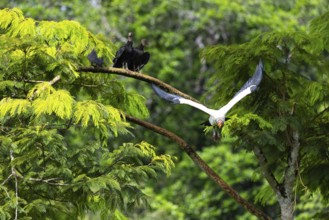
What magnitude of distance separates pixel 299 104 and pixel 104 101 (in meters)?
1.49

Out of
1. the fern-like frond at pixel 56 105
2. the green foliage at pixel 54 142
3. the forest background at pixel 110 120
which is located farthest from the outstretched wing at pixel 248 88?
the fern-like frond at pixel 56 105

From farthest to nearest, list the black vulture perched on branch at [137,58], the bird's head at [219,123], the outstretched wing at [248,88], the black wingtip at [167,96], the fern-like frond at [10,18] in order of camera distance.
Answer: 1. the black vulture perched on branch at [137,58]
2. the black wingtip at [167,96]
3. the outstretched wing at [248,88]
4. the bird's head at [219,123]
5. the fern-like frond at [10,18]

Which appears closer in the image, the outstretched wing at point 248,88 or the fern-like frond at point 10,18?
the fern-like frond at point 10,18

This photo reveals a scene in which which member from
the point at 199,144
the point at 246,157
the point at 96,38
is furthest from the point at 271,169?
the point at 199,144

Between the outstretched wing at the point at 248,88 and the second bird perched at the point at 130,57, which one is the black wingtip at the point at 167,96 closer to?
the second bird perched at the point at 130,57

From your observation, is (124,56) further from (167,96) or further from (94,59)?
(167,96)

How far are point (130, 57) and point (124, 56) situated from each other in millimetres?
58

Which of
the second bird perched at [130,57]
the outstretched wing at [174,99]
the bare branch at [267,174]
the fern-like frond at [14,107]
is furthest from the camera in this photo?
the bare branch at [267,174]

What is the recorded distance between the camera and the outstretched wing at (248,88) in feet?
21.2

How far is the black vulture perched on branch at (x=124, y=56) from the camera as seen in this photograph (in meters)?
6.81

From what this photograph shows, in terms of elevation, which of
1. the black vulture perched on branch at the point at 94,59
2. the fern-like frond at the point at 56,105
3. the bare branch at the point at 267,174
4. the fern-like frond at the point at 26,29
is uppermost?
the fern-like frond at the point at 26,29

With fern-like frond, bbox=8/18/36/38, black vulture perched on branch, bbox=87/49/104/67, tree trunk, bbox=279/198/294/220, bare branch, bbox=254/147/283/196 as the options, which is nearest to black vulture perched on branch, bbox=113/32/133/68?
black vulture perched on branch, bbox=87/49/104/67

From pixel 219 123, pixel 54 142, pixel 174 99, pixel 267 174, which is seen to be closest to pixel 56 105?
pixel 54 142

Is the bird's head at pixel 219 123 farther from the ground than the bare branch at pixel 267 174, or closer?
farther from the ground
